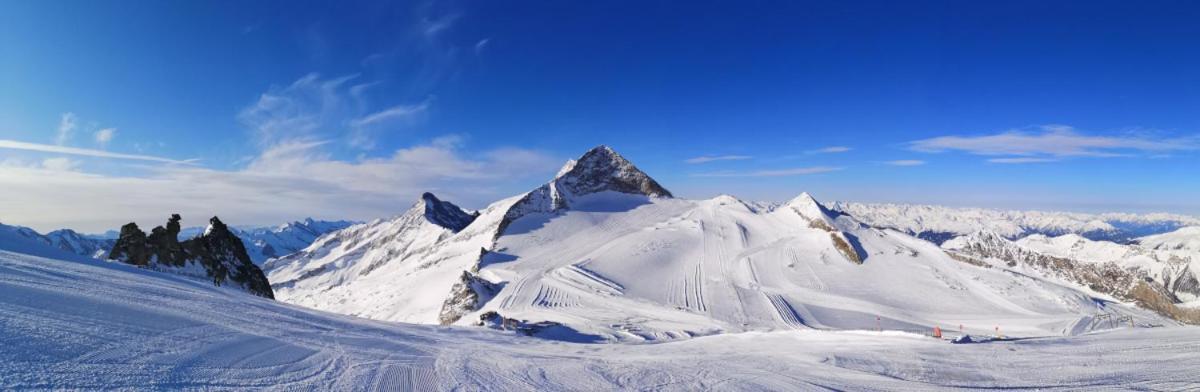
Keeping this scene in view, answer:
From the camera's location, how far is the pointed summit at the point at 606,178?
67.3 metres

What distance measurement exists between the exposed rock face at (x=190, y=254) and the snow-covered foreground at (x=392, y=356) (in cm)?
2031

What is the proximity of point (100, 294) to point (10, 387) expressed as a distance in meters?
6.19

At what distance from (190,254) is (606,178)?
4758 cm

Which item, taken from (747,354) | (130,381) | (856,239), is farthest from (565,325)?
(856,239)

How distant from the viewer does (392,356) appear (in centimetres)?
977

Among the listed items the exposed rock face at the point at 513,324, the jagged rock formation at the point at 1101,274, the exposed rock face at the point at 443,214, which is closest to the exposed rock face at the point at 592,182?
the exposed rock face at the point at 513,324

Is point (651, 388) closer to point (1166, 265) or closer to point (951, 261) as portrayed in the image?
point (951, 261)

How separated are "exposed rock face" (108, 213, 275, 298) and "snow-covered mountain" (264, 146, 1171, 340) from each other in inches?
438

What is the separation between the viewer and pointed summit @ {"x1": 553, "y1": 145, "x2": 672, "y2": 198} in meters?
67.3

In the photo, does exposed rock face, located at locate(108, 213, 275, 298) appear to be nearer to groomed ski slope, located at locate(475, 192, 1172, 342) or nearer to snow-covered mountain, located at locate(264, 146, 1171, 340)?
snow-covered mountain, located at locate(264, 146, 1171, 340)

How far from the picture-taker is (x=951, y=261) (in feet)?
123

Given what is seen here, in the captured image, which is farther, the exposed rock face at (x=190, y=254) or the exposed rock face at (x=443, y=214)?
the exposed rock face at (x=443, y=214)

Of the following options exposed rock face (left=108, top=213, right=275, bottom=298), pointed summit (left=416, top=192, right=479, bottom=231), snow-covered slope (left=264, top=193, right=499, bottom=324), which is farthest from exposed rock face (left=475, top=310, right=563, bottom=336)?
pointed summit (left=416, top=192, right=479, bottom=231)

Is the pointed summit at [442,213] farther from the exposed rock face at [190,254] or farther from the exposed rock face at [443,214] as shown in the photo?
the exposed rock face at [190,254]
